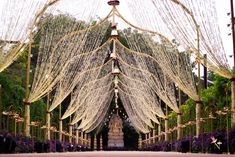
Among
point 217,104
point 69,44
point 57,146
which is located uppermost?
point 69,44

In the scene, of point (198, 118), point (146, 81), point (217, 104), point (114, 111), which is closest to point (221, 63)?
point (198, 118)

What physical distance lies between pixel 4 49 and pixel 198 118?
7689 millimetres

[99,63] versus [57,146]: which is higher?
[99,63]

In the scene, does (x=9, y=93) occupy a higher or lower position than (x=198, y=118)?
higher

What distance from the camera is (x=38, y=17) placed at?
47.7 feet

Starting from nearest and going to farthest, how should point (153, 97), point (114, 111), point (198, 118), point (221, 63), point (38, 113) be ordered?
point (221, 63), point (198, 118), point (153, 97), point (38, 113), point (114, 111)

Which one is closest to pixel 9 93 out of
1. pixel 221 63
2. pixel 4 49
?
pixel 4 49

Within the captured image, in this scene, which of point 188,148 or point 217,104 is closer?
point 188,148

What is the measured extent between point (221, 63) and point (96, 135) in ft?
138

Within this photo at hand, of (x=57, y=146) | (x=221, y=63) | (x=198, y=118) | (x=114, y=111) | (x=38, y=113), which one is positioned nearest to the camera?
(x=221, y=63)

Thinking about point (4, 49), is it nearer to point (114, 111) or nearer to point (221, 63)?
point (221, 63)

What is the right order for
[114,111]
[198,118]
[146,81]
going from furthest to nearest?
[114,111] < [146,81] < [198,118]

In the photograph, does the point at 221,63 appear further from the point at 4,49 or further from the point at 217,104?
the point at 217,104

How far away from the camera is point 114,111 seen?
169 feet
